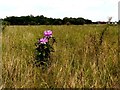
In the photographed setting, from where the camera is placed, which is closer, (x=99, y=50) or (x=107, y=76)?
(x=107, y=76)

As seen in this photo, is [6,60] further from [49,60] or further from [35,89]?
[35,89]

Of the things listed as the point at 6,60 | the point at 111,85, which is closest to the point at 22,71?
the point at 6,60

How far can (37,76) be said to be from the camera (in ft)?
9.48

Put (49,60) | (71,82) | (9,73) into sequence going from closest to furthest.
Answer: (71,82), (9,73), (49,60)

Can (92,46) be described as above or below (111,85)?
above

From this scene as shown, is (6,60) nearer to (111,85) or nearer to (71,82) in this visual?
(71,82)

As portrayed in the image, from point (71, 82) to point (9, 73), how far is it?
678mm

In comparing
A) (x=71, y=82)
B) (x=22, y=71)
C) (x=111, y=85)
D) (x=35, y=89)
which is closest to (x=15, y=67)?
(x=22, y=71)

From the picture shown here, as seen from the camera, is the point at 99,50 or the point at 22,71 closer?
the point at 22,71

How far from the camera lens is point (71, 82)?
2.51 meters

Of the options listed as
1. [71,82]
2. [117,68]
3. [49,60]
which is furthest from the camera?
[49,60]

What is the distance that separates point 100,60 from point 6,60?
0.98 m

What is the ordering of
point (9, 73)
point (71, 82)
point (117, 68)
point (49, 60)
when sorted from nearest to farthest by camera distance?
point (71, 82) < point (9, 73) < point (117, 68) < point (49, 60)

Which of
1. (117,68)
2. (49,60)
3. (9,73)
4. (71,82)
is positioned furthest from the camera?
(49,60)
